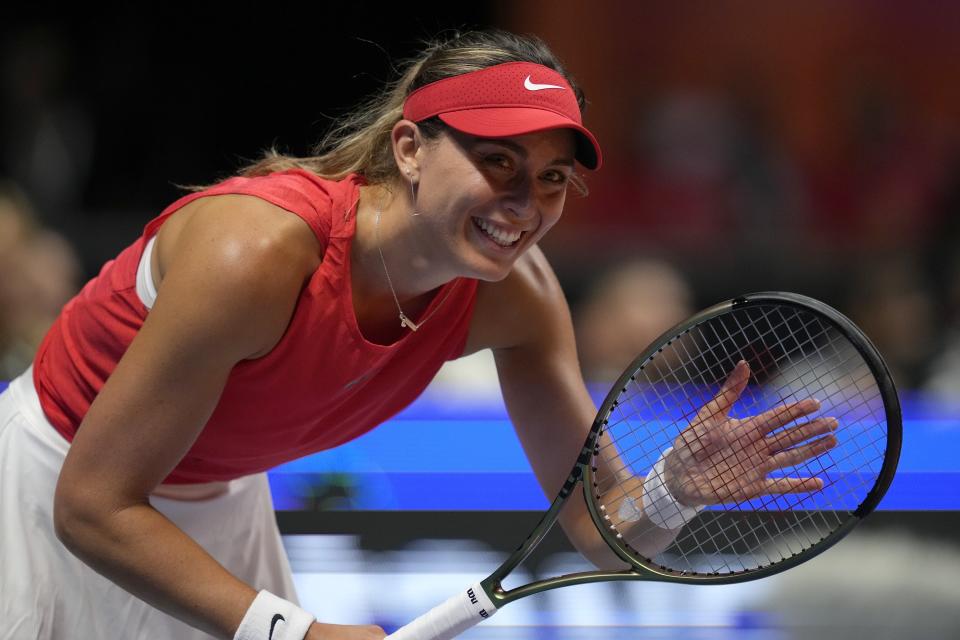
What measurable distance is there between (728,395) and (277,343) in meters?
0.59

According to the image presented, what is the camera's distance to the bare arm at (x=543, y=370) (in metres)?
1.83

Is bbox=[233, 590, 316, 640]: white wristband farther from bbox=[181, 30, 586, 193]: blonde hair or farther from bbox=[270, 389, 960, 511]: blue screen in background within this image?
bbox=[270, 389, 960, 511]: blue screen in background

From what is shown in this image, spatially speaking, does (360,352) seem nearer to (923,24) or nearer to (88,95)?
(88,95)

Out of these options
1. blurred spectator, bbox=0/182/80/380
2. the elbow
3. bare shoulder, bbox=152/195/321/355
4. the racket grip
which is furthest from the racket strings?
blurred spectator, bbox=0/182/80/380

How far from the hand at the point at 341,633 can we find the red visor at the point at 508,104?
0.62 metres

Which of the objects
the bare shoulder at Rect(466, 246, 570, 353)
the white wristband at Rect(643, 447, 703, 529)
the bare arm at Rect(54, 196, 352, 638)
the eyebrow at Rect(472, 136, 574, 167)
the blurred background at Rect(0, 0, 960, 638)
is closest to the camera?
the bare arm at Rect(54, 196, 352, 638)

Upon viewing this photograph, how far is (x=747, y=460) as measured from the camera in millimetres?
1660

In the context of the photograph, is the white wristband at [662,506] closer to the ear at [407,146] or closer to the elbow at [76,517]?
the ear at [407,146]

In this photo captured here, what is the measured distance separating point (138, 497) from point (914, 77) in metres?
5.34

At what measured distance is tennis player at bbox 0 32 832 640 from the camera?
149 cm

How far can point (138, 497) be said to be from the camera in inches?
59.6

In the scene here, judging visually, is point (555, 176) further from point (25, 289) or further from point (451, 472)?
point (25, 289)

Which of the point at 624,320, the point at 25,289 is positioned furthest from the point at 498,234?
the point at 25,289

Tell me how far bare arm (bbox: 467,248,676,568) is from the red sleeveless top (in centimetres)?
5
